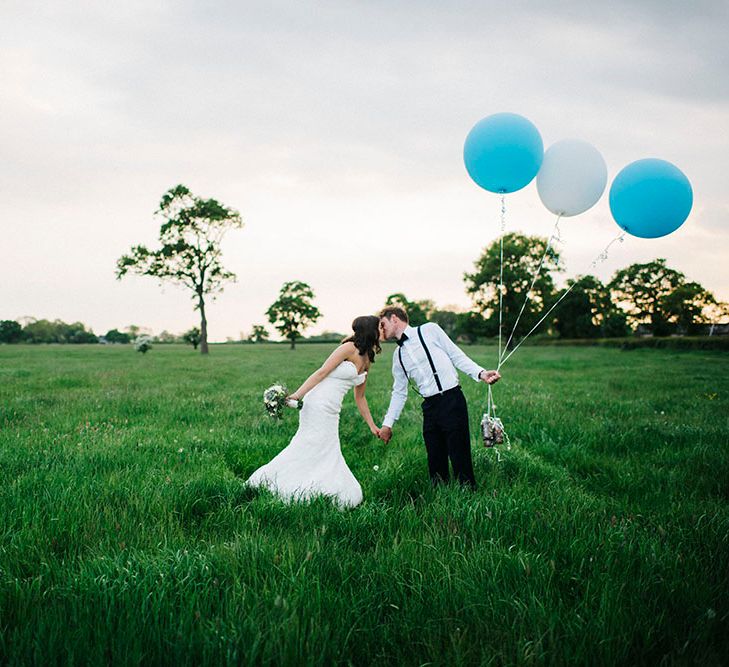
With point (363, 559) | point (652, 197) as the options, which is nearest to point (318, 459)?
point (363, 559)

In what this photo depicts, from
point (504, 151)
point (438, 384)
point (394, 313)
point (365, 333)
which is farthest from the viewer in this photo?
point (504, 151)

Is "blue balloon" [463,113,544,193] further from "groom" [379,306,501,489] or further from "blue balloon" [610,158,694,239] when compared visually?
"groom" [379,306,501,489]

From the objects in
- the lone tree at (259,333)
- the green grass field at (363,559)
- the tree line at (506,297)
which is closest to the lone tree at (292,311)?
the tree line at (506,297)

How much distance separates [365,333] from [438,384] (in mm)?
1113

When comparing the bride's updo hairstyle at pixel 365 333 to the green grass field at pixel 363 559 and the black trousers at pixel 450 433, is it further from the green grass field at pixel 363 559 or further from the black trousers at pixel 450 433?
the green grass field at pixel 363 559

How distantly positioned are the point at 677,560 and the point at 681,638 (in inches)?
34.8

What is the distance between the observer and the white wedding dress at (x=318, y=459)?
457 cm

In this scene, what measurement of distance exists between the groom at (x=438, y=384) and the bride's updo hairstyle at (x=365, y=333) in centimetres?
10

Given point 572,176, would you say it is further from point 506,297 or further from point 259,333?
point 259,333

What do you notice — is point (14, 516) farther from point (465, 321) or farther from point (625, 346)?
point (465, 321)

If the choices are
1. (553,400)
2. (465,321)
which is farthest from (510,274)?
(553,400)

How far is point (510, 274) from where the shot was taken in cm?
4750

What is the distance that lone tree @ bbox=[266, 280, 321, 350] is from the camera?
7212 cm

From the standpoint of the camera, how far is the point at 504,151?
5617 millimetres
